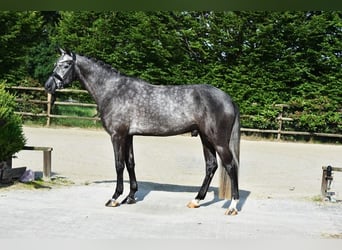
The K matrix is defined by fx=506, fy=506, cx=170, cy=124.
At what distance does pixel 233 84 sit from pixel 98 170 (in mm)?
4907

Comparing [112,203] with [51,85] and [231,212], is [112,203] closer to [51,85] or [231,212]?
[231,212]

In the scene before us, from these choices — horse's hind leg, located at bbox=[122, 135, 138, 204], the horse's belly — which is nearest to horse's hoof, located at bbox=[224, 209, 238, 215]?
the horse's belly

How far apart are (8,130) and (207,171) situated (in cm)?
204

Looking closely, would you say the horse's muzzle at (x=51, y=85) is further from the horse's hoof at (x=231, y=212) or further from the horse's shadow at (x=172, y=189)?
the horse's hoof at (x=231, y=212)

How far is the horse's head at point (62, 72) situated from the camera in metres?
4.31

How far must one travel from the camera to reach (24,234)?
3.32 m

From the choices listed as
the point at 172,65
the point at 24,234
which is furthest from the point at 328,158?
the point at 24,234

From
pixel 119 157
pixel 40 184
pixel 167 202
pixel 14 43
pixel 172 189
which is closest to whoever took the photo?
pixel 119 157

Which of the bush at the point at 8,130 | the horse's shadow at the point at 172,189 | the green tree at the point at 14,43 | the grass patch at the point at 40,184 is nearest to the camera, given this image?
the horse's shadow at the point at 172,189

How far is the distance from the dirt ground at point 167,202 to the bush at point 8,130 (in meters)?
0.42

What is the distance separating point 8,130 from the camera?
499 centimetres

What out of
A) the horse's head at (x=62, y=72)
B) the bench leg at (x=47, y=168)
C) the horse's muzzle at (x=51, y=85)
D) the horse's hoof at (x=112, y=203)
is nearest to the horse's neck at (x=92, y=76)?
the horse's head at (x=62, y=72)

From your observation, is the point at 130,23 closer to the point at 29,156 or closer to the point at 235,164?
the point at 29,156

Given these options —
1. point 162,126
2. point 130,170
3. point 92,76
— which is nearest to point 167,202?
point 130,170
